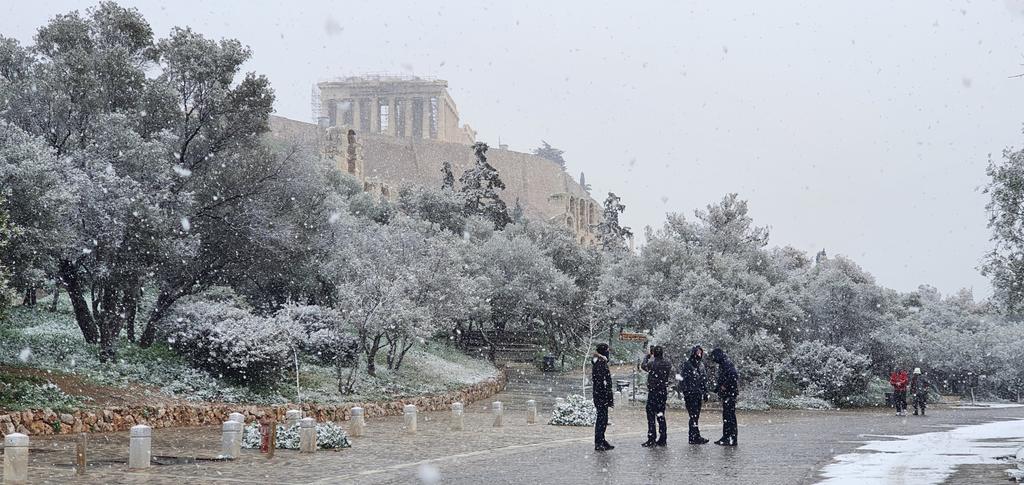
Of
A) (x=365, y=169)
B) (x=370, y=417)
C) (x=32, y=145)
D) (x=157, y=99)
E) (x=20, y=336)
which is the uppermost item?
(x=365, y=169)

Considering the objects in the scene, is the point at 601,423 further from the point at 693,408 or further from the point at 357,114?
the point at 357,114

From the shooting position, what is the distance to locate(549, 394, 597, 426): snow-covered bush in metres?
26.2

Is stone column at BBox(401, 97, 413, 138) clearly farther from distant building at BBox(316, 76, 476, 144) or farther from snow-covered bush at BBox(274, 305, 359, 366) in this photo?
snow-covered bush at BBox(274, 305, 359, 366)

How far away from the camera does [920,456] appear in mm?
15180

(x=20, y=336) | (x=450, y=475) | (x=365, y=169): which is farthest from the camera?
(x=365, y=169)

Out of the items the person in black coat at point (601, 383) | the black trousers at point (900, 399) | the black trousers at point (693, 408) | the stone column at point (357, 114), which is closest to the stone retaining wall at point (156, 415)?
the person in black coat at point (601, 383)

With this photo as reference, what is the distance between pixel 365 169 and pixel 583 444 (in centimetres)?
13054

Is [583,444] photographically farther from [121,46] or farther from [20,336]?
[121,46]

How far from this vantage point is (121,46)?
88.7 feet

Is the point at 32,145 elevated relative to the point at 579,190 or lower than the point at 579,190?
lower

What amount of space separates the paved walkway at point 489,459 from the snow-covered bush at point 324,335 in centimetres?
640

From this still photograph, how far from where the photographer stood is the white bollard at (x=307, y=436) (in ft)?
57.8

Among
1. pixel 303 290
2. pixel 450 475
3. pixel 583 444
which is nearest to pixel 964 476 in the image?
pixel 450 475

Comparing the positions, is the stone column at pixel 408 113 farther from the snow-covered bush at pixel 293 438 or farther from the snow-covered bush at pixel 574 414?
the snow-covered bush at pixel 293 438
